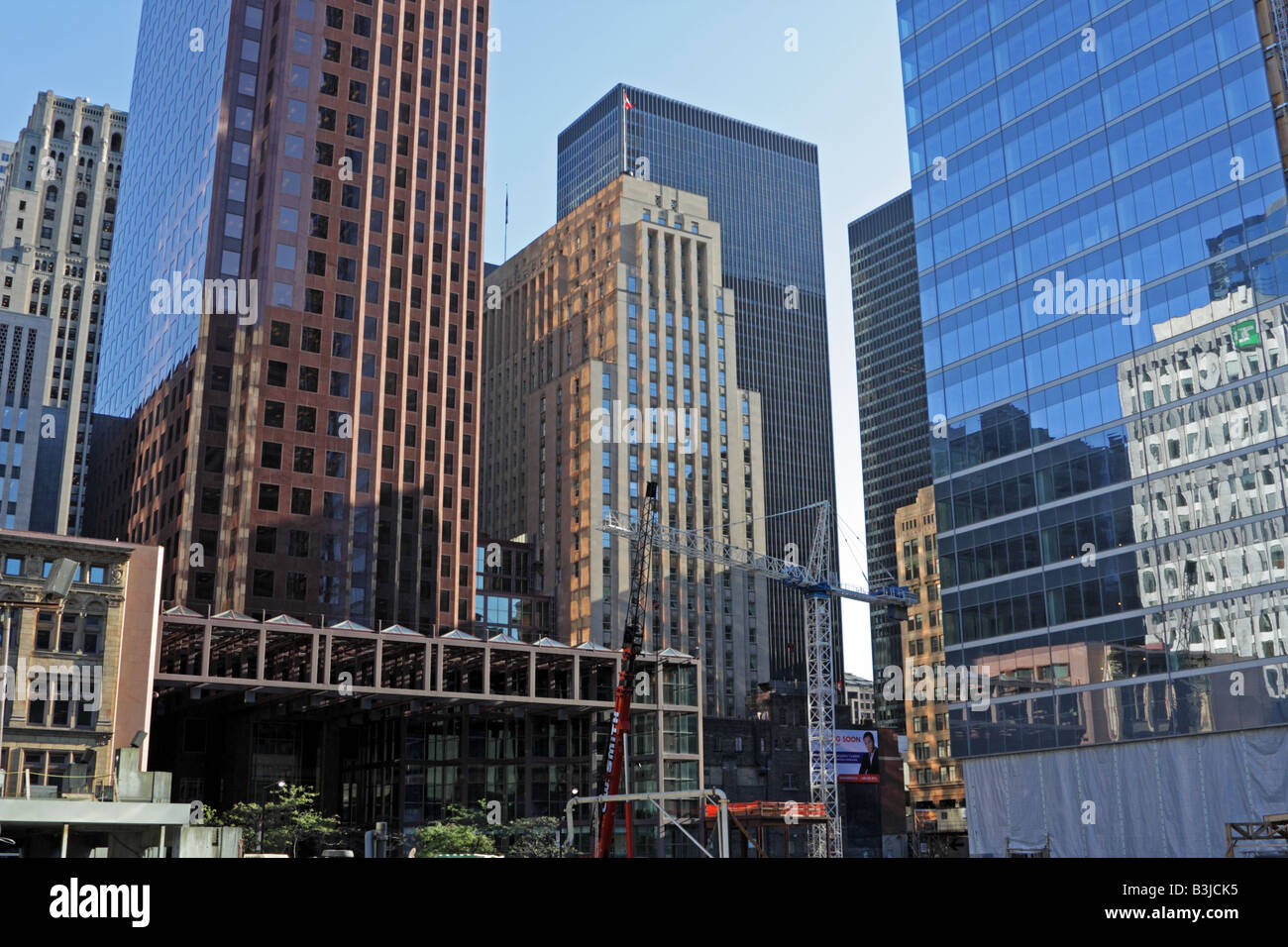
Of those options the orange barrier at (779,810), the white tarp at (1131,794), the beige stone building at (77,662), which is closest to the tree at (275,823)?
the beige stone building at (77,662)

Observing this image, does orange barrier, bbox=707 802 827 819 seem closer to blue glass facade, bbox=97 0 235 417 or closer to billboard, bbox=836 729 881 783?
billboard, bbox=836 729 881 783

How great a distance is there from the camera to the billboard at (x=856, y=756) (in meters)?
156

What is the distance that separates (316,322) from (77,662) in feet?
212

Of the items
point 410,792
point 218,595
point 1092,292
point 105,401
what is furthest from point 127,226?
point 1092,292

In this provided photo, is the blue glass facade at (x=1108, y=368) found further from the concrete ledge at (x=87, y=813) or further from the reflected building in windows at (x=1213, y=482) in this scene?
the concrete ledge at (x=87, y=813)

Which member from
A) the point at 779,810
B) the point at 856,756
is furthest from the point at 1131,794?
the point at 856,756

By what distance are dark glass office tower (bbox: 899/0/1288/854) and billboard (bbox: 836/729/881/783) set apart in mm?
67459

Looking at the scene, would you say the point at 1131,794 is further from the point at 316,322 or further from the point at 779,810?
the point at 316,322

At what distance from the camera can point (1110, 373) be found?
84.2 m

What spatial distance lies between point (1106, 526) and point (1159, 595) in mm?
6009

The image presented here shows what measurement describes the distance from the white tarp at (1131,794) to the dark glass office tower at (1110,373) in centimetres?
43

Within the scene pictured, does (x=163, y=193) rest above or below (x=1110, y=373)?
above

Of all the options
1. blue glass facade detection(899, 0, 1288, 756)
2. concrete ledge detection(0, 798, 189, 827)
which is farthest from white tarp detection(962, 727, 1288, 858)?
concrete ledge detection(0, 798, 189, 827)

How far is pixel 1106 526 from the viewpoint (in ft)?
271
